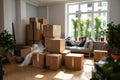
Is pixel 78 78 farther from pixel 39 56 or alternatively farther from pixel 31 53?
pixel 31 53

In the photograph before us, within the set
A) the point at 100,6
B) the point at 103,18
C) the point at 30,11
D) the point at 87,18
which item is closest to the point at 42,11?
the point at 30,11

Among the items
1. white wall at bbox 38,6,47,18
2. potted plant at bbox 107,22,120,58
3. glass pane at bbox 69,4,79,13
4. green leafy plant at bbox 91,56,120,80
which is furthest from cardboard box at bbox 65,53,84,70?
white wall at bbox 38,6,47,18

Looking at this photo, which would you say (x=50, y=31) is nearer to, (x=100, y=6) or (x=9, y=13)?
(x=9, y=13)

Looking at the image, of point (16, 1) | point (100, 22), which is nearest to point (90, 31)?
point (100, 22)

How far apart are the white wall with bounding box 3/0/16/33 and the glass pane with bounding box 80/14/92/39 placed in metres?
3.60

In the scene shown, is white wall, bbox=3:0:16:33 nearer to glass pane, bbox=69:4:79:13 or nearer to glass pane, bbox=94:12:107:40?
glass pane, bbox=69:4:79:13

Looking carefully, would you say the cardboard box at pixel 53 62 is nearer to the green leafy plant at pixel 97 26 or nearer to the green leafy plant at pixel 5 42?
the green leafy plant at pixel 5 42

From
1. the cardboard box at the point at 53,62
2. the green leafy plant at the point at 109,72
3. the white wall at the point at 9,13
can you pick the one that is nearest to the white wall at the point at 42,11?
the white wall at the point at 9,13

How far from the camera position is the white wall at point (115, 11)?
637 centimetres

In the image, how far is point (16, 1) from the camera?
6316 mm

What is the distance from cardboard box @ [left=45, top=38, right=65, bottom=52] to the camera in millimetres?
4871

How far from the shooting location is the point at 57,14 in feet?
25.2

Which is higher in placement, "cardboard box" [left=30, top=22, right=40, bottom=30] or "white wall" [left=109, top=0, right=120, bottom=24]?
"white wall" [left=109, top=0, right=120, bottom=24]

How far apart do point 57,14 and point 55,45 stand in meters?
3.23
